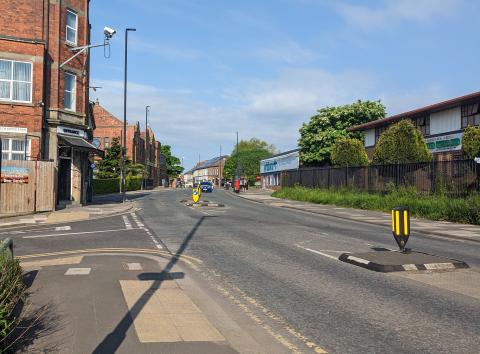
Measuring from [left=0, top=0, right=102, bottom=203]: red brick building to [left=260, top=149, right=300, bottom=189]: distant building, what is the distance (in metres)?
37.4

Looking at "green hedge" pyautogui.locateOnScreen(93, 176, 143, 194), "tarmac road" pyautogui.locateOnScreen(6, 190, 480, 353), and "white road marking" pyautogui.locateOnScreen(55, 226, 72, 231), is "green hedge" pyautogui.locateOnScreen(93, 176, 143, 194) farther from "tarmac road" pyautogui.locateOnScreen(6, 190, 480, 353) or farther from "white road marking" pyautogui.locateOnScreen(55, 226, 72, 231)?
"tarmac road" pyautogui.locateOnScreen(6, 190, 480, 353)

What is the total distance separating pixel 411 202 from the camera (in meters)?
24.2

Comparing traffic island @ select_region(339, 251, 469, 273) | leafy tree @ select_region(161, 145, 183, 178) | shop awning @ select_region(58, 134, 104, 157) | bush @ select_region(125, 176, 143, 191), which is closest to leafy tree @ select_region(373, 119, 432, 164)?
shop awning @ select_region(58, 134, 104, 157)

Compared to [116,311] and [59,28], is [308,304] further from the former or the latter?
[59,28]

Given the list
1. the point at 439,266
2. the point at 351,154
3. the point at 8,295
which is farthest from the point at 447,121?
the point at 8,295

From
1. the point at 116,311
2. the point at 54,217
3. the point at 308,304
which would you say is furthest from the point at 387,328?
the point at 54,217

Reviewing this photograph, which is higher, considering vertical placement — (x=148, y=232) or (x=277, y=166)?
(x=277, y=166)

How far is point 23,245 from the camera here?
41.3 ft

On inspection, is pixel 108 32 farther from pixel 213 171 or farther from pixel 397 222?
pixel 213 171

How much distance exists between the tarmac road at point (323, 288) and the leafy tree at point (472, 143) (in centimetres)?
1033

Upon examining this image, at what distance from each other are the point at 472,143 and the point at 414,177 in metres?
3.81

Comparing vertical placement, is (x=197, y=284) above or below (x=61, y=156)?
below

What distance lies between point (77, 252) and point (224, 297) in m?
5.49

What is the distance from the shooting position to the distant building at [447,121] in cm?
2947
